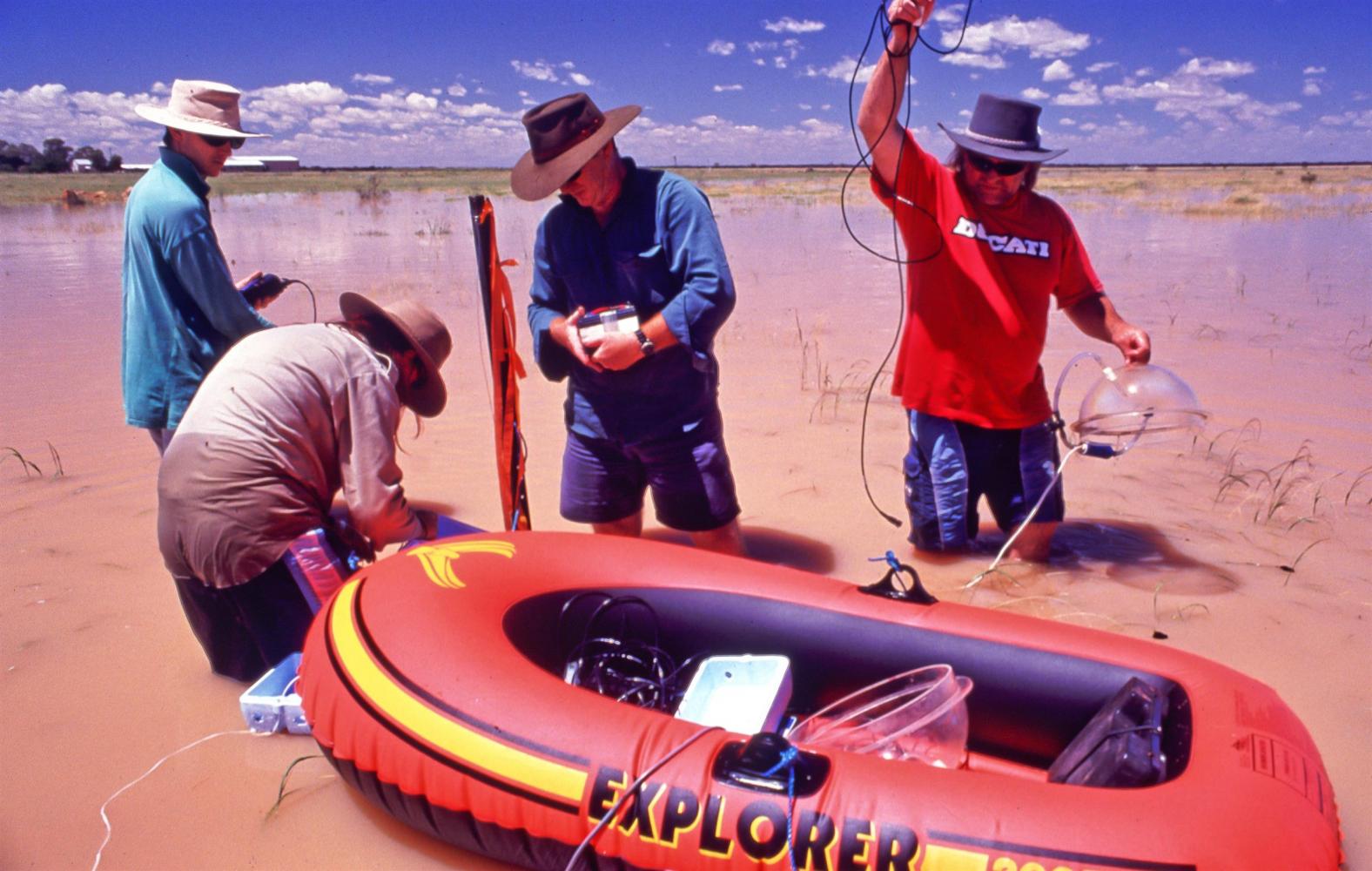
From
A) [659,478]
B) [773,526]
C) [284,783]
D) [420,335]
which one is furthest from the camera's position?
[773,526]

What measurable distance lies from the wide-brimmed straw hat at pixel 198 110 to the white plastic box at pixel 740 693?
264 centimetres

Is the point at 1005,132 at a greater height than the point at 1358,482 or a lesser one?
greater

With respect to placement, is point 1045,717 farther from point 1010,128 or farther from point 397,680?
point 1010,128

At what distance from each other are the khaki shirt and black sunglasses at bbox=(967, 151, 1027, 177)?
2241mm

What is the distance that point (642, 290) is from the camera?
10.7 feet

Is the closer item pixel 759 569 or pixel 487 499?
pixel 759 569

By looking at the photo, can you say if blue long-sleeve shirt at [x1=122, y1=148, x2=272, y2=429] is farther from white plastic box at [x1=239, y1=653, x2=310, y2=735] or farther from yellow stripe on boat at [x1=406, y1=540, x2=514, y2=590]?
yellow stripe on boat at [x1=406, y1=540, x2=514, y2=590]

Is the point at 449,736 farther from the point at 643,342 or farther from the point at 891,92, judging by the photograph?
the point at 891,92

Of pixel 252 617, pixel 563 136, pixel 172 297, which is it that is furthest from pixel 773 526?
pixel 172 297

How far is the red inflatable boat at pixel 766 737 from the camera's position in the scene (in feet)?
5.80

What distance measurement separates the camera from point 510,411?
374 cm

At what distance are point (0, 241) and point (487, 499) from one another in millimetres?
16713

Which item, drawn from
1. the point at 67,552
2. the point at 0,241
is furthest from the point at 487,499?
the point at 0,241

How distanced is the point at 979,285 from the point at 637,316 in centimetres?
131
